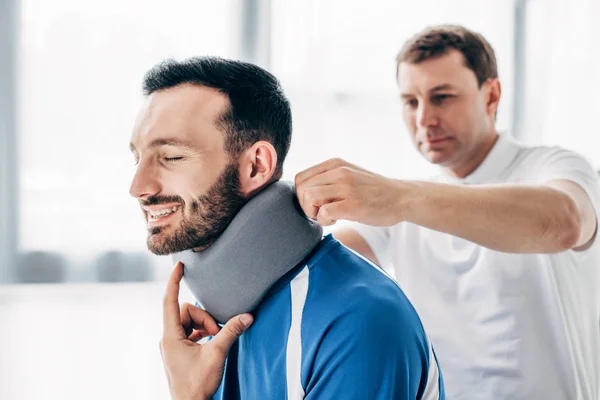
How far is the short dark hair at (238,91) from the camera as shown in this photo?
3.43ft

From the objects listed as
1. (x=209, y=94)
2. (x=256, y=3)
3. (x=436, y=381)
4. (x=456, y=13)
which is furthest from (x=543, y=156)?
(x=456, y=13)

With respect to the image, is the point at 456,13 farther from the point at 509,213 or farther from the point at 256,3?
the point at 509,213

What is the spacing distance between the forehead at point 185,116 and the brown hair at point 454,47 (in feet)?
2.44

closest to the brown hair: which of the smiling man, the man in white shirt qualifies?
the man in white shirt

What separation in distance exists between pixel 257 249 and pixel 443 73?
0.86 m

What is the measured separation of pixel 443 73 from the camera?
154cm

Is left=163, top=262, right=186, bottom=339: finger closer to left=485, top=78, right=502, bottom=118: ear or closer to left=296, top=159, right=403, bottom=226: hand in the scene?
left=296, top=159, right=403, bottom=226: hand

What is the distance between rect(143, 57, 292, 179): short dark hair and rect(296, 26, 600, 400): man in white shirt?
16 centimetres

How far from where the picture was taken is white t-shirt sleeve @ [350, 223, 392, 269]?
1625 mm

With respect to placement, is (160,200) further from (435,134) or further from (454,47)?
(454,47)

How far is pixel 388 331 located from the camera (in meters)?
0.86

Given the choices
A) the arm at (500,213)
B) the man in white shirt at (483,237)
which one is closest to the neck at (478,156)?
the man in white shirt at (483,237)

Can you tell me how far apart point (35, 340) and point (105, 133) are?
3.04 feet

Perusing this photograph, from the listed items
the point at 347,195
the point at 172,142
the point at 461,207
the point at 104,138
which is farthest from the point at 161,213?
the point at 104,138
